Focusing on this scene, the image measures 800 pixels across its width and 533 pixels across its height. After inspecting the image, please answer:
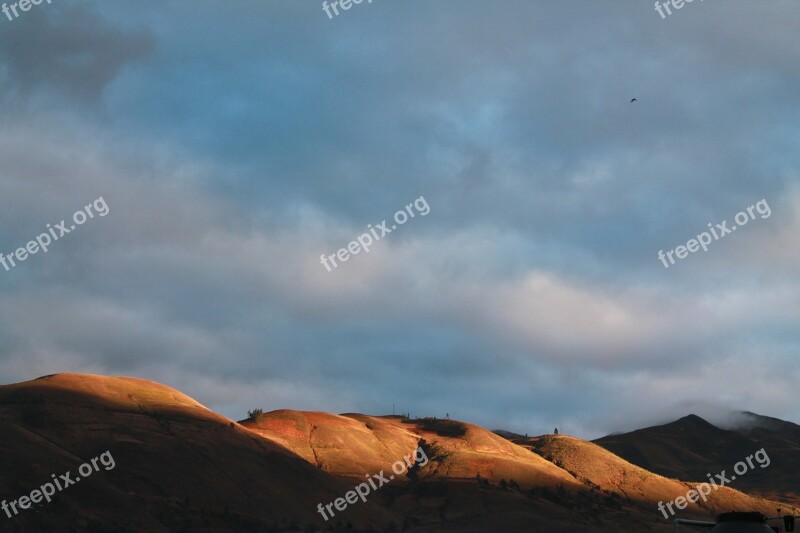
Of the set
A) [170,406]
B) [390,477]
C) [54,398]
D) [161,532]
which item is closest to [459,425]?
[390,477]

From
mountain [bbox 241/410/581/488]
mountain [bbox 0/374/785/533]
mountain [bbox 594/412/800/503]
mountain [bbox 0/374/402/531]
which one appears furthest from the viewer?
mountain [bbox 594/412/800/503]

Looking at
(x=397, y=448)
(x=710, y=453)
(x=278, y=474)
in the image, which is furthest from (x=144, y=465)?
(x=710, y=453)

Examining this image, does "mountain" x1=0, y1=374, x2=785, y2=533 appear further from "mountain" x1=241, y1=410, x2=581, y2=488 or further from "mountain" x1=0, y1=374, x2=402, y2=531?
"mountain" x1=241, y1=410, x2=581, y2=488

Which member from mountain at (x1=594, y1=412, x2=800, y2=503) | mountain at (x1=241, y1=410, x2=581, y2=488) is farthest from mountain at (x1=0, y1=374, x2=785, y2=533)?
mountain at (x1=594, y1=412, x2=800, y2=503)

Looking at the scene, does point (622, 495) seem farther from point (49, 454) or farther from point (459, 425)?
point (49, 454)

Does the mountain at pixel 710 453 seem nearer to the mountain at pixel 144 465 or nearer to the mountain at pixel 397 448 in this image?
the mountain at pixel 397 448

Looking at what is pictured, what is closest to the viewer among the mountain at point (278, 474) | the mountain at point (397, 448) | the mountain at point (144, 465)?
the mountain at point (144, 465)

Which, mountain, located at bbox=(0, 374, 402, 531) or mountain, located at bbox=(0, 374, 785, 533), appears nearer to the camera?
mountain, located at bbox=(0, 374, 402, 531)

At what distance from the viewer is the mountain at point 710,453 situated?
142625 mm

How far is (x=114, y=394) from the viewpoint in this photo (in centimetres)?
9894

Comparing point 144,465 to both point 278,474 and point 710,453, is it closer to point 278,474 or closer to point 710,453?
point 278,474

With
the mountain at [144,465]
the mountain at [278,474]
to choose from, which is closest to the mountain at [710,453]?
the mountain at [278,474]

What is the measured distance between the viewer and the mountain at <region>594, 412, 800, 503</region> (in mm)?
142625

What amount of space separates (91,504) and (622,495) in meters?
70.9
